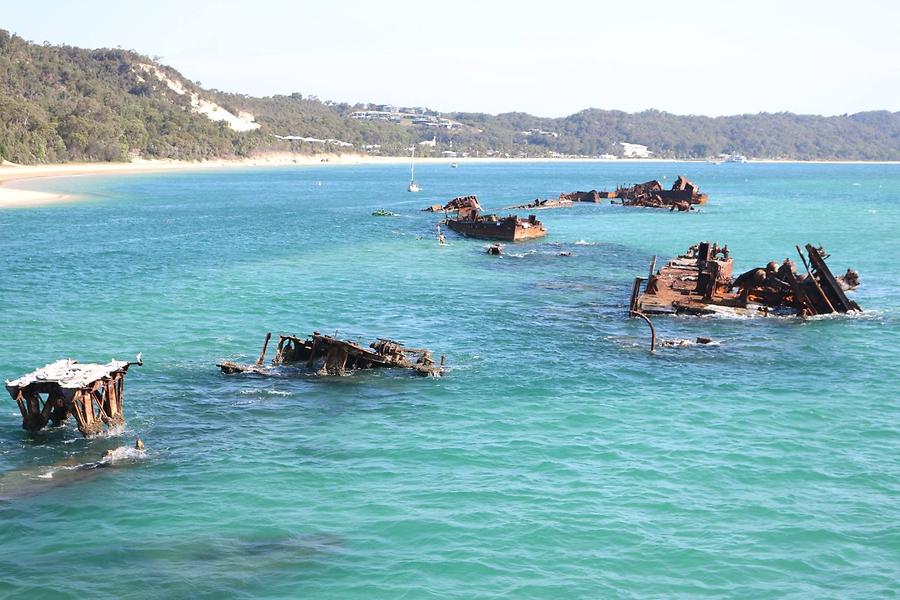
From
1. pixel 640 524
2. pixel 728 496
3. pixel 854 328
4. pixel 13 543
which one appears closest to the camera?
pixel 13 543

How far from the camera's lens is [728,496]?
21.2 meters

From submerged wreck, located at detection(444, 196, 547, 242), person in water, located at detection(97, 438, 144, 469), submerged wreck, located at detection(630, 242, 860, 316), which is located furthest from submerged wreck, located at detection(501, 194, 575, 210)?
person in water, located at detection(97, 438, 144, 469)

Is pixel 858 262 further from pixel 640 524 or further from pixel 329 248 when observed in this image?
pixel 640 524

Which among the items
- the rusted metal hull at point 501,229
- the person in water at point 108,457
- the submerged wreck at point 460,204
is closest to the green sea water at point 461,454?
the person in water at point 108,457

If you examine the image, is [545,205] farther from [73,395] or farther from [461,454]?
[73,395]

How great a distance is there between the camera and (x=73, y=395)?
2306cm

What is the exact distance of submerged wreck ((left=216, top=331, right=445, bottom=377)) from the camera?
29859 mm

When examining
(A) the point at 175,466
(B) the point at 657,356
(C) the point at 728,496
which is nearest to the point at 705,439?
(C) the point at 728,496

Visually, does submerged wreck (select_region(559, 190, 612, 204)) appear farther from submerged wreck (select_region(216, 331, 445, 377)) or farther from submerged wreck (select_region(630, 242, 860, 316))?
submerged wreck (select_region(216, 331, 445, 377))

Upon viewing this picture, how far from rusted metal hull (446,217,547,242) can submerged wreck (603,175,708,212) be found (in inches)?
1552

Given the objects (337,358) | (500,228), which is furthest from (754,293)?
(500,228)

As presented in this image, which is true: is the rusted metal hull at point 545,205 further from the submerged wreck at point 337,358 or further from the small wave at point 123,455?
the small wave at point 123,455

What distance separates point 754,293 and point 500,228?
1307 inches

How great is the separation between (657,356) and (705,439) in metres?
9.02
